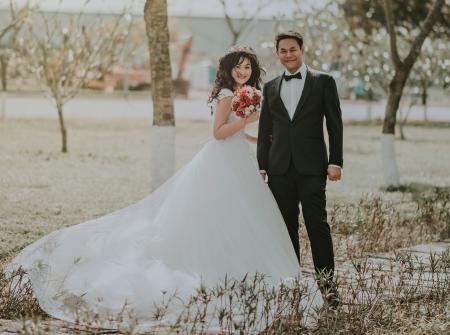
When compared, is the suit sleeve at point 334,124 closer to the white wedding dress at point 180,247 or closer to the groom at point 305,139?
the groom at point 305,139

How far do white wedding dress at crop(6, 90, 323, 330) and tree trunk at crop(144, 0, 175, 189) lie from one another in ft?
13.5

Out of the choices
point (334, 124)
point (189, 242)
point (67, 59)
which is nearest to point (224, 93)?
point (334, 124)

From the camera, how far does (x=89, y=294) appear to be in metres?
6.14

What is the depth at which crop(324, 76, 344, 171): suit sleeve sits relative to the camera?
6.41m

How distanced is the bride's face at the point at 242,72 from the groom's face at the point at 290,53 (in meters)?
0.43

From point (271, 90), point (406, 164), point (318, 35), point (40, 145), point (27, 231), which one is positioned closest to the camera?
point (271, 90)

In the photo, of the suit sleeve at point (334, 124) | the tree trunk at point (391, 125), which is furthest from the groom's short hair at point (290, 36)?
the tree trunk at point (391, 125)

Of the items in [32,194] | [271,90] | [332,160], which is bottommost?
[32,194]

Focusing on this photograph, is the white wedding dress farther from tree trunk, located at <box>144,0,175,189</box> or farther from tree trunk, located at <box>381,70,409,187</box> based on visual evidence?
tree trunk, located at <box>381,70,409,187</box>

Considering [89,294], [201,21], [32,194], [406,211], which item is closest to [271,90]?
[89,294]

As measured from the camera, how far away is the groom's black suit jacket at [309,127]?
643 cm

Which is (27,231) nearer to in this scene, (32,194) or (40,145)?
(32,194)

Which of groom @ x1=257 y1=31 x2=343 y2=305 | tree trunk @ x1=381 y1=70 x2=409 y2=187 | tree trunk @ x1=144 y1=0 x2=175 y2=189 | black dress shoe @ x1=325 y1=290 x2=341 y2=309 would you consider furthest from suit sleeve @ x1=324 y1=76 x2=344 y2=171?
tree trunk @ x1=381 y1=70 x2=409 y2=187

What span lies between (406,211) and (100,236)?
691cm
